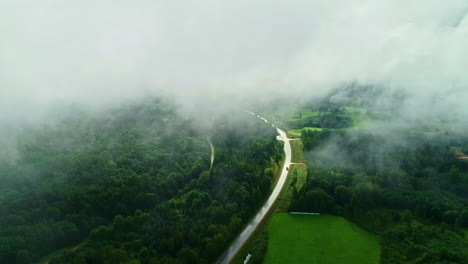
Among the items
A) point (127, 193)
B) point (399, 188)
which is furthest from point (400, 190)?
point (127, 193)

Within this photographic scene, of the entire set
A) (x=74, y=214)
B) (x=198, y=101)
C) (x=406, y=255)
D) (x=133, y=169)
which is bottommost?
(x=406, y=255)

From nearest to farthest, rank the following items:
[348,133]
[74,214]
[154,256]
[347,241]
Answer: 1. [154,256]
2. [347,241]
3. [74,214]
4. [348,133]

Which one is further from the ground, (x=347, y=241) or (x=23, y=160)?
(x=23, y=160)

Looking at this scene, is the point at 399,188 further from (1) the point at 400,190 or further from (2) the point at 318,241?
(2) the point at 318,241

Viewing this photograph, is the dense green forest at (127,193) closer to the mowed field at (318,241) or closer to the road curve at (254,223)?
the road curve at (254,223)

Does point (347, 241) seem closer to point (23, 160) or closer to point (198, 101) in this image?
point (23, 160)

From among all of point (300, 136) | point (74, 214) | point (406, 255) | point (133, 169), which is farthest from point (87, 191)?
point (300, 136)
